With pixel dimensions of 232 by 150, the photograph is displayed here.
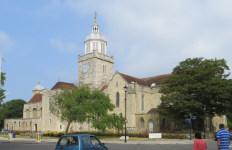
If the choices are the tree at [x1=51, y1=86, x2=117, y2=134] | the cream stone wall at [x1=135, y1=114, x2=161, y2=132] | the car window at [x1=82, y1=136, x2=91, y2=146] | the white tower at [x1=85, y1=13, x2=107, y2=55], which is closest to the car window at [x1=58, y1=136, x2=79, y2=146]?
the car window at [x1=82, y1=136, x2=91, y2=146]

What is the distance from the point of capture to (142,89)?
158 ft

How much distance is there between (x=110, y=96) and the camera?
A: 5075 centimetres

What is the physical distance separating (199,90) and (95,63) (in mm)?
30332

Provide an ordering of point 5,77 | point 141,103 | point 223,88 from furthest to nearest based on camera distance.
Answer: point 141,103, point 5,77, point 223,88

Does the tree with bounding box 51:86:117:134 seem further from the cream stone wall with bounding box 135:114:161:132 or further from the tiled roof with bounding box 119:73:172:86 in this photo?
the tiled roof with bounding box 119:73:172:86

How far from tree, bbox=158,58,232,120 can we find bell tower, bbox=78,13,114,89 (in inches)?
950

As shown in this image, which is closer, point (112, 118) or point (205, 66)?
point (112, 118)

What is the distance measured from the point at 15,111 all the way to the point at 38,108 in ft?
92.2

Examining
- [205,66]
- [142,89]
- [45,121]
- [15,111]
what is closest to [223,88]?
[205,66]

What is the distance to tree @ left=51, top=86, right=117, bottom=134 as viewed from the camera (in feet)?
106

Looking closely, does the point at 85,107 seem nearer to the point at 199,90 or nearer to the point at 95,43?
the point at 199,90

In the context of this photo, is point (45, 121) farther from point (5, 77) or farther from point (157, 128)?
point (157, 128)

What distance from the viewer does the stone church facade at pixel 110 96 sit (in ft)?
147

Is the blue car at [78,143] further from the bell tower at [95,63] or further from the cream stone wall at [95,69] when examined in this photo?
the bell tower at [95,63]
